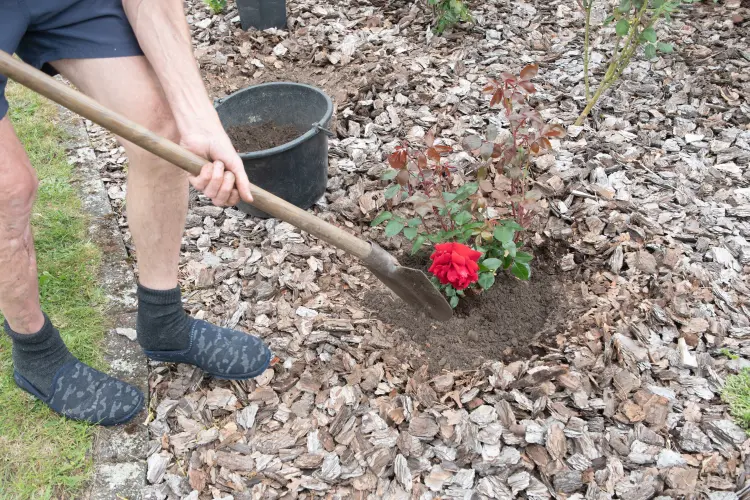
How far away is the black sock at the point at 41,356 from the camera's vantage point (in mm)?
2039

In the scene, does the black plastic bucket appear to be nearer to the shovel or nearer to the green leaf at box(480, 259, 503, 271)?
the shovel

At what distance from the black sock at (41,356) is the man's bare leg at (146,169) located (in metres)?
0.36

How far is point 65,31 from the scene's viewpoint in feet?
5.61

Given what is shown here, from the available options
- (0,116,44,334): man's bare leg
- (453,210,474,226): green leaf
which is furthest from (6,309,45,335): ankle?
(453,210,474,226): green leaf

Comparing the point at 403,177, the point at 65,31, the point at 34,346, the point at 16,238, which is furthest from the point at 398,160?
the point at 34,346

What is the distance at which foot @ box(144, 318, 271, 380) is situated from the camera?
2.17 m

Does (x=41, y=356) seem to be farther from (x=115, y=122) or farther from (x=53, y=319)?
(x=115, y=122)

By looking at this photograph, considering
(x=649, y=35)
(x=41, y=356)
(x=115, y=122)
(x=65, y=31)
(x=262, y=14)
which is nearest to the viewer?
(x=115, y=122)

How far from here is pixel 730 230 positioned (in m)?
2.62

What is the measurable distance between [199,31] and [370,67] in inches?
55.2

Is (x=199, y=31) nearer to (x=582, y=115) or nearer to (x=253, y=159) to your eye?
(x=253, y=159)

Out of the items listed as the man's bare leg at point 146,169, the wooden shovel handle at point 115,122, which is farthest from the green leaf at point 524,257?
the man's bare leg at point 146,169

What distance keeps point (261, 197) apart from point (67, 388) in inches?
39.8

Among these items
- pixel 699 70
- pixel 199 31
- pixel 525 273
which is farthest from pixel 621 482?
pixel 199 31
